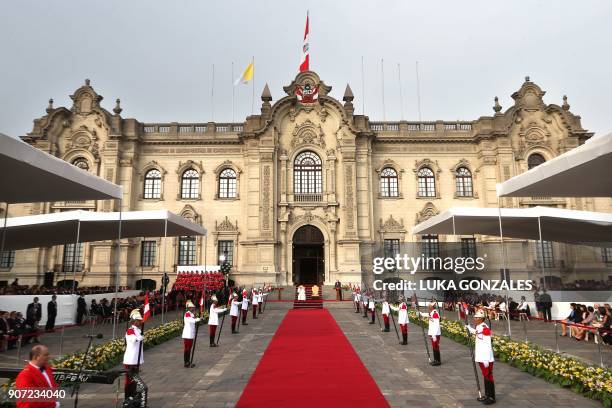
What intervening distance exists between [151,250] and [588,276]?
31.8 m

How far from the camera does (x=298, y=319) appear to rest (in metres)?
19.8

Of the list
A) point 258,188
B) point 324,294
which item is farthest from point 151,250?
point 324,294

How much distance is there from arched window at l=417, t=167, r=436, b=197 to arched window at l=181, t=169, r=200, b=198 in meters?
17.4

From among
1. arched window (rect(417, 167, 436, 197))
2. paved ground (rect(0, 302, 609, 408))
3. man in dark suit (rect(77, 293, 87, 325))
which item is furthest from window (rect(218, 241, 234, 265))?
paved ground (rect(0, 302, 609, 408))

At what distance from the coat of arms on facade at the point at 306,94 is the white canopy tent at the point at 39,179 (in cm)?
2093

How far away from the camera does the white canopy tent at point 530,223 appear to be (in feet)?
58.4

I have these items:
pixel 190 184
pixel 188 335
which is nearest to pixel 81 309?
pixel 188 335

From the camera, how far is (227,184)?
32500 millimetres

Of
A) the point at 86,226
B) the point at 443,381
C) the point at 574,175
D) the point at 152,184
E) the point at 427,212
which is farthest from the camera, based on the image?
the point at 152,184

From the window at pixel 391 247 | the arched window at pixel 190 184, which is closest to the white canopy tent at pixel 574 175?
the window at pixel 391 247

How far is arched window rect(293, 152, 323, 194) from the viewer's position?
31750 mm

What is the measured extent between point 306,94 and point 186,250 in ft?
49.3

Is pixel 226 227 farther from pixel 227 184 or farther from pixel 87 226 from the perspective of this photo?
pixel 87 226

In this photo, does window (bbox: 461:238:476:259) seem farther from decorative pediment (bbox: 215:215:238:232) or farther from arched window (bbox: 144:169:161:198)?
arched window (bbox: 144:169:161:198)
